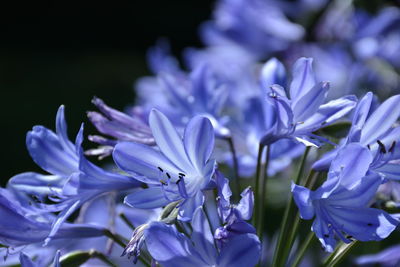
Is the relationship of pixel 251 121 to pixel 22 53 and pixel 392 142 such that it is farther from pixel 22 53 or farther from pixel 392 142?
pixel 22 53

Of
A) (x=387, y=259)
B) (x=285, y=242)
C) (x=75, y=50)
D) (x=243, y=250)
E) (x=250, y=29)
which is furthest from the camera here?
(x=75, y=50)

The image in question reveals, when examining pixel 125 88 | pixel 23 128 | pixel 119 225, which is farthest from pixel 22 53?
pixel 119 225

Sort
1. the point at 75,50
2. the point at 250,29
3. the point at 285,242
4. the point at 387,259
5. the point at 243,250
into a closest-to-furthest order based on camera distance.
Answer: the point at 243,250 < the point at 285,242 < the point at 387,259 < the point at 250,29 < the point at 75,50

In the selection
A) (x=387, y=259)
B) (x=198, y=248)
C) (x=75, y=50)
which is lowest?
(x=75, y=50)

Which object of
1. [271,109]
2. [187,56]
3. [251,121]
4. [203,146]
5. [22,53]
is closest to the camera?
[203,146]

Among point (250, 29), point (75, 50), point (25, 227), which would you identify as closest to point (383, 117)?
point (25, 227)

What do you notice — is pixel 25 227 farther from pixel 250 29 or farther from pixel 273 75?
pixel 250 29
